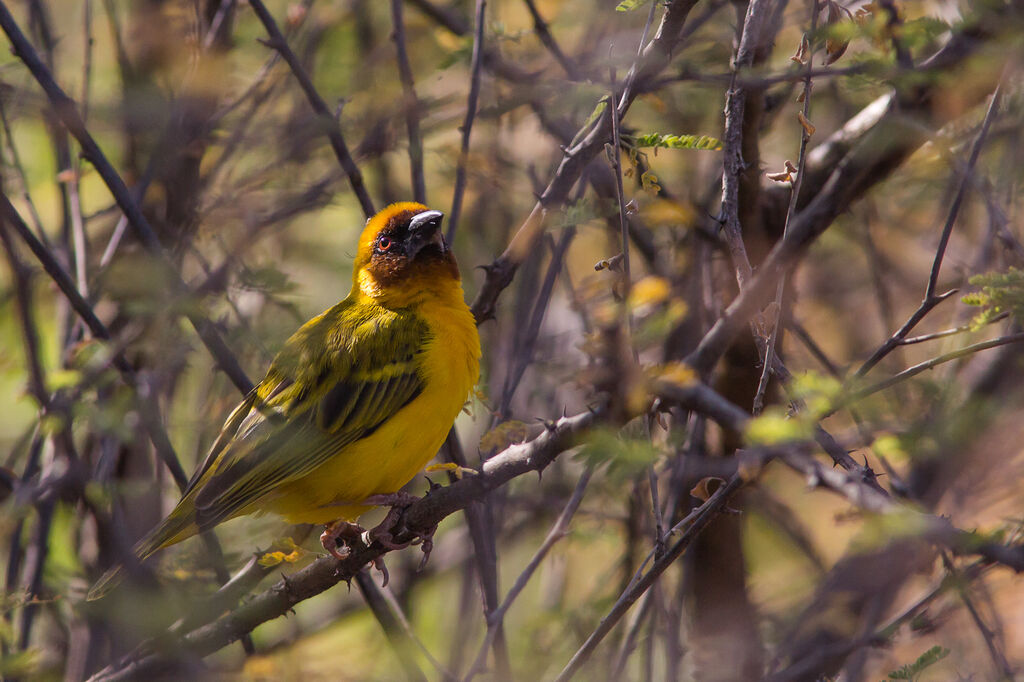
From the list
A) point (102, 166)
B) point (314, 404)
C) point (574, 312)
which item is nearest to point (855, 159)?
point (574, 312)

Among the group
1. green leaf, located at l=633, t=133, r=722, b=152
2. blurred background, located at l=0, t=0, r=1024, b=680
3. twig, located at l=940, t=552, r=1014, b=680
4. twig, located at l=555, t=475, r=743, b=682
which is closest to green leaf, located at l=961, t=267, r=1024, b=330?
blurred background, located at l=0, t=0, r=1024, b=680

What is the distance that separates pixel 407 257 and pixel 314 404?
0.81 m

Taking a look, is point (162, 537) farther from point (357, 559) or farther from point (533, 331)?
point (533, 331)

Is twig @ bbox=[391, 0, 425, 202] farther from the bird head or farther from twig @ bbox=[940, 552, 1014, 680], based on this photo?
twig @ bbox=[940, 552, 1014, 680]

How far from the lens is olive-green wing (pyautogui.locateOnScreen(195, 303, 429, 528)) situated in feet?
12.6

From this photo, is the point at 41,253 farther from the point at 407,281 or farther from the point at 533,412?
the point at 533,412

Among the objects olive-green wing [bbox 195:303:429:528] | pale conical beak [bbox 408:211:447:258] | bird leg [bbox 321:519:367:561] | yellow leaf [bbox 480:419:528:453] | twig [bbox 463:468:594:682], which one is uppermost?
pale conical beak [bbox 408:211:447:258]

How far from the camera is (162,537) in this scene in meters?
3.77

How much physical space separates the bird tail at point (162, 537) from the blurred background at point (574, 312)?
139 millimetres

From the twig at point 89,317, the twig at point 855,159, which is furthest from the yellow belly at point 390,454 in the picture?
the twig at point 855,159

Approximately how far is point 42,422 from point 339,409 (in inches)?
47.8

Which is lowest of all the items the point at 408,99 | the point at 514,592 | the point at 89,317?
the point at 514,592

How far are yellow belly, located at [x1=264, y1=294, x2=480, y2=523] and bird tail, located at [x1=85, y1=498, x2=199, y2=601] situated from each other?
0.33m

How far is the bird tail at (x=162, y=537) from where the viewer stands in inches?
146
